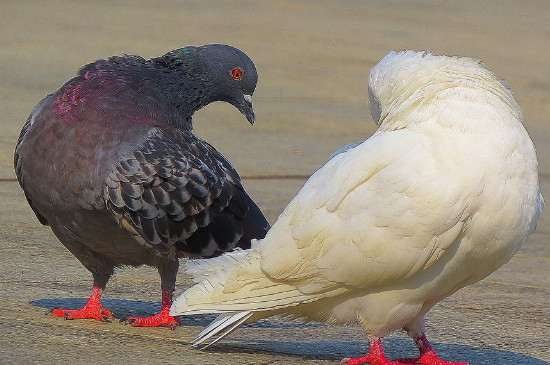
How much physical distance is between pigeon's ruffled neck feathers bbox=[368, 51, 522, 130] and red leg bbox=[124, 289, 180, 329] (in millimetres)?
1291

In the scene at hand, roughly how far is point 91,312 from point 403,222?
5.56ft

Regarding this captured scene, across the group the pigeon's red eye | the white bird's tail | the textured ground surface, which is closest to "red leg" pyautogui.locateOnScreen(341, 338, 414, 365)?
the textured ground surface

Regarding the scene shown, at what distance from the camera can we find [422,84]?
16.7 feet

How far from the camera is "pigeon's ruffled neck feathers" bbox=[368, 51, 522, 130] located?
4961mm

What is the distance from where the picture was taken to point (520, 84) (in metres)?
15.1

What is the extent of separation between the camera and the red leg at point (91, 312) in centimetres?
567

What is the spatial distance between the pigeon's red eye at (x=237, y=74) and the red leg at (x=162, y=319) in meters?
1.32

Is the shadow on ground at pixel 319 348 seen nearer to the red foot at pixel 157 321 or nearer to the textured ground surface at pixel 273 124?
the textured ground surface at pixel 273 124

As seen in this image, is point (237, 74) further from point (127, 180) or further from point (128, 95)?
point (127, 180)

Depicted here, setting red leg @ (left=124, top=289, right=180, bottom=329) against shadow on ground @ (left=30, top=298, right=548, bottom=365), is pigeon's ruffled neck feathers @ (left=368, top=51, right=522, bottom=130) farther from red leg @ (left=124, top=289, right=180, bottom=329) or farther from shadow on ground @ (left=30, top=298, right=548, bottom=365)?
red leg @ (left=124, top=289, right=180, bottom=329)

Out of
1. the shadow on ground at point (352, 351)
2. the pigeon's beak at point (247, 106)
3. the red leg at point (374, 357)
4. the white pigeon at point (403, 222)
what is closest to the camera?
the white pigeon at point (403, 222)

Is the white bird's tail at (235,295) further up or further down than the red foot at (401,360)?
further up

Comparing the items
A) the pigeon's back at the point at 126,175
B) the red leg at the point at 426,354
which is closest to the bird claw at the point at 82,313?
the pigeon's back at the point at 126,175

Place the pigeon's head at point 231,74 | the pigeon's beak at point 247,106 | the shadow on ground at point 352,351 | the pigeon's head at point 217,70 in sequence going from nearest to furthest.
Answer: the shadow on ground at point 352,351 < the pigeon's head at point 217,70 < the pigeon's head at point 231,74 < the pigeon's beak at point 247,106
